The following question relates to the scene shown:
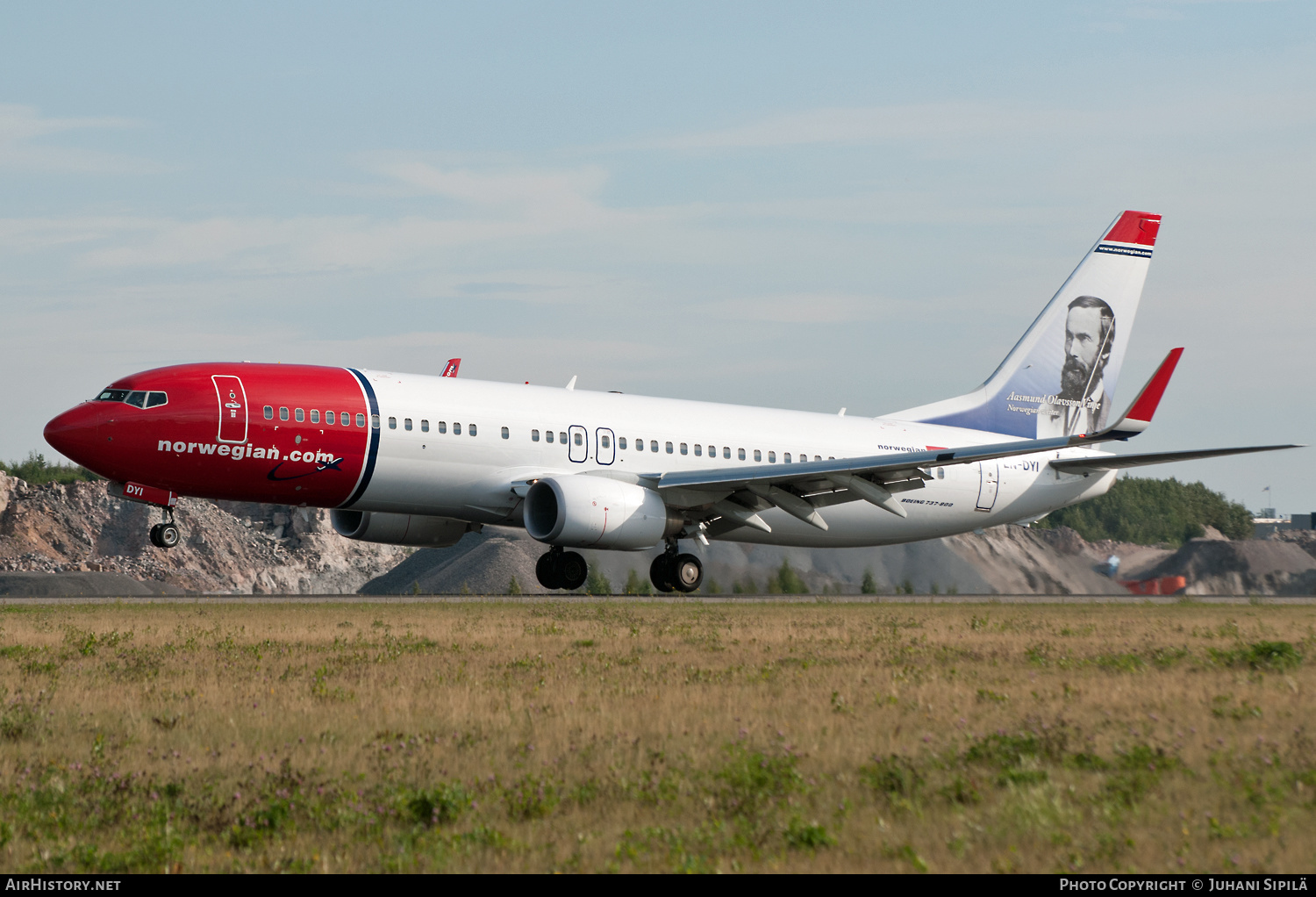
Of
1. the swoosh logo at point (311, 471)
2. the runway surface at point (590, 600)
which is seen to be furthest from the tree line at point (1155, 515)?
the swoosh logo at point (311, 471)

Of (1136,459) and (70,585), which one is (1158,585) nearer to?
(1136,459)

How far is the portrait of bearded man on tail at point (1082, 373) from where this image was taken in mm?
36375

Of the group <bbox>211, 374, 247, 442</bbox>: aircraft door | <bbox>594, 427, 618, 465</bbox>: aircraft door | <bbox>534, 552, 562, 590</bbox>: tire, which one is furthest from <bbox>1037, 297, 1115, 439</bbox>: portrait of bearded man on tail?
<bbox>211, 374, 247, 442</bbox>: aircraft door

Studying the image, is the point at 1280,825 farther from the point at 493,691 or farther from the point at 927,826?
the point at 493,691

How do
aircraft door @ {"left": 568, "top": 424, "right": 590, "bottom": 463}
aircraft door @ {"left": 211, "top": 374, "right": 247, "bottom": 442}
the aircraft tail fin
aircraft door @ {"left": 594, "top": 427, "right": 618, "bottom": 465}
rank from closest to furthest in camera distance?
aircraft door @ {"left": 211, "top": 374, "right": 247, "bottom": 442} < aircraft door @ {"left": 568, "top": 424, "right": 590, "bottom": 463} < aircraft door @ {"left": 594, "top": 427, "right": 618, "bottom": 465} < the aircraft tail fin

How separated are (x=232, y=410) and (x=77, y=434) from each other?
2.82 metres

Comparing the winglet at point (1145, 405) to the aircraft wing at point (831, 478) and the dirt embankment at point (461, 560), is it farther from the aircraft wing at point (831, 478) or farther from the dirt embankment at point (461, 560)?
the dirt embankment at point (461, 560)

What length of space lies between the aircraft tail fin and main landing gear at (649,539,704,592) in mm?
9135

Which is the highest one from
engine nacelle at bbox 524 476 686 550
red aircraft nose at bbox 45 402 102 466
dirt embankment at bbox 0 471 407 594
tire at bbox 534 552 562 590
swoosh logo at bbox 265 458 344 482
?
red aircraft nose at bbox 45 402 102 466

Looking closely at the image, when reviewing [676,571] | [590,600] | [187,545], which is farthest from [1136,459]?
[187,545]

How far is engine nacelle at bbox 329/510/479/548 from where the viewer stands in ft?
99.1

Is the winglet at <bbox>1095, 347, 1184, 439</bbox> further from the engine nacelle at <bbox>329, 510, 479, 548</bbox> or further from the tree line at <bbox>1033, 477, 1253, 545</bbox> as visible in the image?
the tree line at <bbox>1033, 477, 1253, 545</bbox>

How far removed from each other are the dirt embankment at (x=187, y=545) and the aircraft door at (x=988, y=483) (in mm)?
29187

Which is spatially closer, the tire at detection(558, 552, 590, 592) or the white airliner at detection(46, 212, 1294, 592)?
the white airliner at detection(46, 212, 1294, 592)
